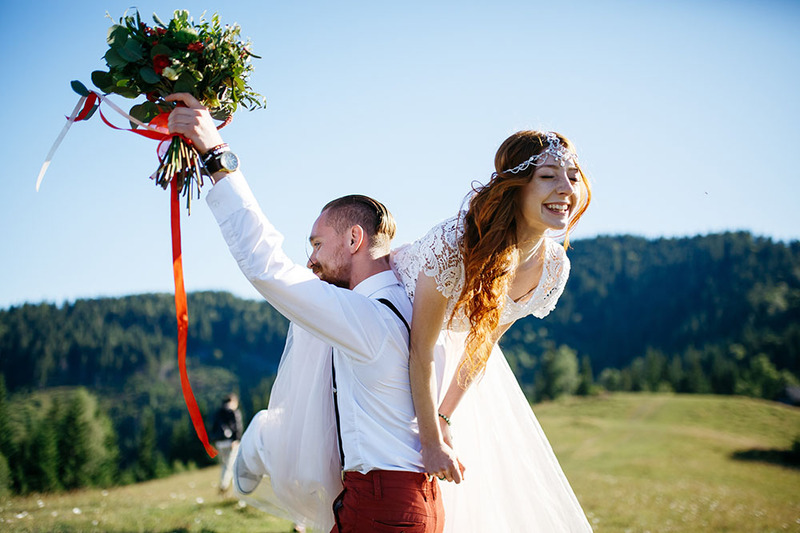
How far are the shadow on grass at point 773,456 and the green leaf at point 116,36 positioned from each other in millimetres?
39652

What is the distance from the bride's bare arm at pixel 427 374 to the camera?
311cm

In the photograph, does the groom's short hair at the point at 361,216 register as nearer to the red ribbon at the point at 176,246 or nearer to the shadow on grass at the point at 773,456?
the red ribbon at the point at 176,246

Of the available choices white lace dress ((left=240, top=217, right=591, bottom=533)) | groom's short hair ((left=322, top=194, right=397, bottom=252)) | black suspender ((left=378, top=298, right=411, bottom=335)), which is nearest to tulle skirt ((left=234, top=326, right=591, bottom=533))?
white lace dress ((left=240, top=217, right=591, bottom=533))

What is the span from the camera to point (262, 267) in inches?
105

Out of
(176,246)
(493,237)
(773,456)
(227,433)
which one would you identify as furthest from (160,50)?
(773,456)

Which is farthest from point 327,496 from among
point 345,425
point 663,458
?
point 663,458

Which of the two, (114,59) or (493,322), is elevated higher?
(114,59)

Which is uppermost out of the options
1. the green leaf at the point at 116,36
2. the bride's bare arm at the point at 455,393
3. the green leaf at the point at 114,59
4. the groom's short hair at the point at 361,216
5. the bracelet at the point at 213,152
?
the green leaf at the point at 116,36

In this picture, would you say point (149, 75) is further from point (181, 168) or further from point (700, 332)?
point (700, 332)

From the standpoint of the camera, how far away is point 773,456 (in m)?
35.0

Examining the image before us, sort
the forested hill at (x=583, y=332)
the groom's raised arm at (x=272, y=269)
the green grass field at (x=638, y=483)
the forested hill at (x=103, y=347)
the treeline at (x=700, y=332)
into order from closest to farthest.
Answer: the groom's raised arm at (x=272, y=269)
the green grass field at (x=638, y=483)
the treeline at (x=700, y=332)
the forested hill at (x=583, y=332)
the forested hill at (x=103, y=347)

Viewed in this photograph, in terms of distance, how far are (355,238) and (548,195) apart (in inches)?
45.8

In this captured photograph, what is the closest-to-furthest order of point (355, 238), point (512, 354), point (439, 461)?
1. point (439, 461)
2. point (355, 238)
3. point (512, 354)

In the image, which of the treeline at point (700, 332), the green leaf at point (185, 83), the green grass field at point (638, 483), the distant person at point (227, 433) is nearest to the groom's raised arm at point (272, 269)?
the green leaf at point (185, 83)
